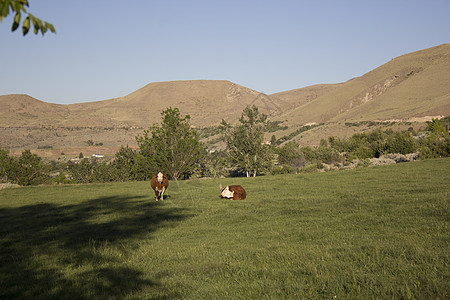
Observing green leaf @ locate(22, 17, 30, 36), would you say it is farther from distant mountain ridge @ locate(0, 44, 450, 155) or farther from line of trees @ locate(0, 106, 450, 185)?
distant mountain ridge @ locate(0, 44, 450, 155)

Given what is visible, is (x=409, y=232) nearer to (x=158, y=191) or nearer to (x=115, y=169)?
(x=158, y=191)

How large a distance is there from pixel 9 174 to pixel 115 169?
12.2 m

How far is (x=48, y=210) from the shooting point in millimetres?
17750

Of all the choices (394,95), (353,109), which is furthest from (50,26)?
(353,109)

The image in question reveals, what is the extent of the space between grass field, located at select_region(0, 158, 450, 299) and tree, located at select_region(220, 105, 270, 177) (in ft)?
85.1

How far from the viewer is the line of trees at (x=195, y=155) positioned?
38406 millimetres

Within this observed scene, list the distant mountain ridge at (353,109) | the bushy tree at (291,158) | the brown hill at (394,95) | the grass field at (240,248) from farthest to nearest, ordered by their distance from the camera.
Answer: the distant mountain ridge at (353,109) → the brown hill at (394,95) → the bushy tree at (291,158) → the grass field at (240,248)

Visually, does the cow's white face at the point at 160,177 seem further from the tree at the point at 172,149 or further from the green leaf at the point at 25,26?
the tree at the point at 172,149

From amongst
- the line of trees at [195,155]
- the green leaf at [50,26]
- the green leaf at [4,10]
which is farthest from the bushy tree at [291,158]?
the green leaf at [4,10]

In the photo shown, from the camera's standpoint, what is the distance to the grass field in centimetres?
648

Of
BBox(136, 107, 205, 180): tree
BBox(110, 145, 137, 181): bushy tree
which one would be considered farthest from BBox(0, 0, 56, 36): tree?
BBox(110, 145, 137, 181): bushy tree

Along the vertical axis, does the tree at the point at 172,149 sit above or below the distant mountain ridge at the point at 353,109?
below

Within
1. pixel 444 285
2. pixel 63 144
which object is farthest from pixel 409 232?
pixel 63 144

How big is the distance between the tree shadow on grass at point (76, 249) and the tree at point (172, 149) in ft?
64.4
